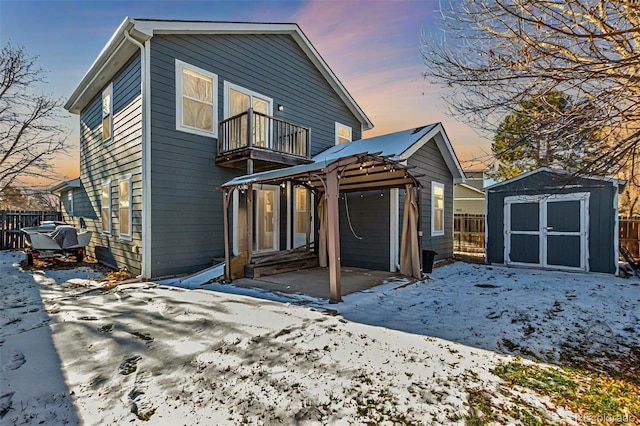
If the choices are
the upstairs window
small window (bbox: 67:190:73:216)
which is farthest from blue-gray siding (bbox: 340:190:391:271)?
small window (bbox: 67:190:73:216)

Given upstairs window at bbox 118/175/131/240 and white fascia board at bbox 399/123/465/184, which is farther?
white fascia board at bbox 399/123/465/184

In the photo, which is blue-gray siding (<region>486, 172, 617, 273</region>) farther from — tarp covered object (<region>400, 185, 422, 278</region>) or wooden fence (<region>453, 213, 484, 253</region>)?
wooden fence (<region>453, 213, 484, 253</region>)

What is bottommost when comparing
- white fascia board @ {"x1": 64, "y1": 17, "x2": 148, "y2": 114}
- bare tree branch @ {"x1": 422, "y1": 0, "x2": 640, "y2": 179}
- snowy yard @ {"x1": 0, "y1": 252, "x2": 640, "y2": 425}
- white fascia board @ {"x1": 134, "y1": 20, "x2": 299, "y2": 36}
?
snowy yard @ {"x1": 0, "y1": 252, "x2": 640, "y2": 425}

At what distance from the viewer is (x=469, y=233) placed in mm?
13406

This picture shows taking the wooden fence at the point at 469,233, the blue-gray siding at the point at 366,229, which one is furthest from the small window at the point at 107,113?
the wooden fence at the point at 469,233

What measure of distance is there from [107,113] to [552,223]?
40.5 ft

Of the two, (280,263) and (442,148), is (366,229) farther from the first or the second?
(442,148)

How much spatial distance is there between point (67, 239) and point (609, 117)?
10.7 meters

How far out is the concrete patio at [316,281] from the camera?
5789 millimetres

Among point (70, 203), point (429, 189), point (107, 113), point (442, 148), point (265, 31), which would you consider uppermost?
point (265, 31)

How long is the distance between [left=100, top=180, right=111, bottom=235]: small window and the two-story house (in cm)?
6

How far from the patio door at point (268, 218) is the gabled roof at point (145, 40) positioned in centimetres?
414

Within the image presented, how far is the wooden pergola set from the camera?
16.4 feet

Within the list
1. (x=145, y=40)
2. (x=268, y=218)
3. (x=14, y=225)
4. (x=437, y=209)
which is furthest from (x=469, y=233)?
(x=14, y=225)
